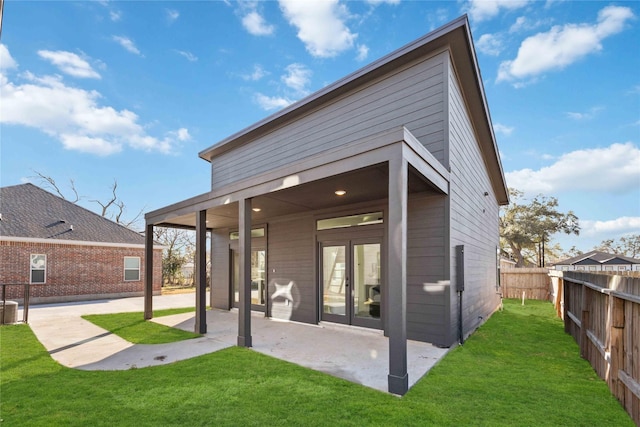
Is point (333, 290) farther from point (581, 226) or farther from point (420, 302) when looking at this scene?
point (581, 226)

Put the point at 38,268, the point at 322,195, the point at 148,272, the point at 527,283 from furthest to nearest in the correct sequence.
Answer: the point at 527,283 < the point at 38,268 < the point at 148,272 < the point at 322,195

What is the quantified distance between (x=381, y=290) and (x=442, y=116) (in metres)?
3.34

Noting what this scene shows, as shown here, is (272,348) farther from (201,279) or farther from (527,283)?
(527,283)

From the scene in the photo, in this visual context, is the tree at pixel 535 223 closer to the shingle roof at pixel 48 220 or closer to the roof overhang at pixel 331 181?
the roof overhang at pixel 331 181

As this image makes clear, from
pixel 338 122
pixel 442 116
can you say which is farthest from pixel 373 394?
pixel 338 122

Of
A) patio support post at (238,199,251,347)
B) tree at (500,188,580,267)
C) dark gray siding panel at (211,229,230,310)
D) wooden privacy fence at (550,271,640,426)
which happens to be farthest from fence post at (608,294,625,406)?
tree at (500,188,580,267)

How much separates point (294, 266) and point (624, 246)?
4749 cm

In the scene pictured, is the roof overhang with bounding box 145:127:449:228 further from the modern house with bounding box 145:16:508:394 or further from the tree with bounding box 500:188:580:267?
the tree with bounding box 500:188:580:267

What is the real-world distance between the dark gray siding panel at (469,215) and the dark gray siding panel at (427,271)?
0.70 feet

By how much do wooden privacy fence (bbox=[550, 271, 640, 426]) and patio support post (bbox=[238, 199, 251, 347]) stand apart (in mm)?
4813

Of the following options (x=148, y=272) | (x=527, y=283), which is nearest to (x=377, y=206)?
(x=148, y=272)

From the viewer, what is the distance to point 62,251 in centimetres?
1328

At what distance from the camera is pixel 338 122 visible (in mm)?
7270

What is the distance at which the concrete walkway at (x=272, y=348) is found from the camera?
4.49 metres
